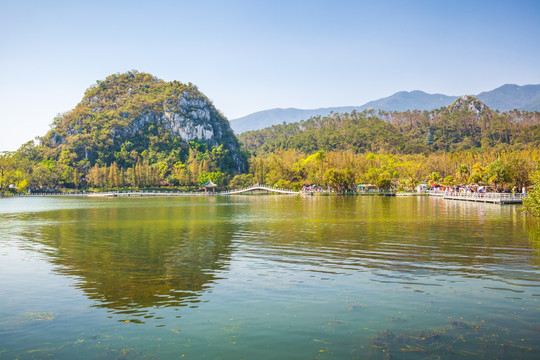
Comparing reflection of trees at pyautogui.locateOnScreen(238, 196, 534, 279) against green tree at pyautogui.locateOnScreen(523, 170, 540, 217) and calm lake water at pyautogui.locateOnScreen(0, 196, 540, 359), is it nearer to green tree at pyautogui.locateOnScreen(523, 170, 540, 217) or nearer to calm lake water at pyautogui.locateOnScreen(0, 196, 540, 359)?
calm lake water at pyautogui.locateOnScreen(0, 196, 540, 359)

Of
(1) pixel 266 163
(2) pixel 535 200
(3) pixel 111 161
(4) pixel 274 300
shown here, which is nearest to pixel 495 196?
(2) pixel 535 200

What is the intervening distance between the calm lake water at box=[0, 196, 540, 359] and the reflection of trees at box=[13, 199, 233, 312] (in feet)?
0.30

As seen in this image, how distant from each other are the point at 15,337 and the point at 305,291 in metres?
7.62

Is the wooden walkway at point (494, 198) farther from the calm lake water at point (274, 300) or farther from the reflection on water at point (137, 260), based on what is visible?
the reflection on water at point (137, 260)

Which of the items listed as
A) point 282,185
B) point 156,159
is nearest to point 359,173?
point 282,185

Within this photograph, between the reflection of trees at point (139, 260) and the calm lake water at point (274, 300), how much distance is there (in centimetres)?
9

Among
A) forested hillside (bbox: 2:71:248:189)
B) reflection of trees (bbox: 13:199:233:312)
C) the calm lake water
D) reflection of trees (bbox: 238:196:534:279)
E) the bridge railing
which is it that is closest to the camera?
the calm lake water

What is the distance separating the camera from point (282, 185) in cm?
12925

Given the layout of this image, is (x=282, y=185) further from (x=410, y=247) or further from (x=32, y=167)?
(x=410, y=247)

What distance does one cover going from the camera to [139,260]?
19.1m

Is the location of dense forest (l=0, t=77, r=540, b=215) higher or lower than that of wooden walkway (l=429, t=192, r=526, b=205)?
higher

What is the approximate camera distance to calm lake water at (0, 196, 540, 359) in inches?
355

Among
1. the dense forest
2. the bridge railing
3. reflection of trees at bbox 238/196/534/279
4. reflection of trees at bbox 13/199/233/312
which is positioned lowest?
reflection of trees at bbox 238/196/534/279

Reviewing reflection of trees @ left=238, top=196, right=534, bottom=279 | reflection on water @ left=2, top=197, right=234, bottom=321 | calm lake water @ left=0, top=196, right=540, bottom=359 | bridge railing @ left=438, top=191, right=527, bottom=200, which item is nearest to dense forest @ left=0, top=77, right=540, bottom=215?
bridge railing @ left=438, top=191, right=527, bottom=200
